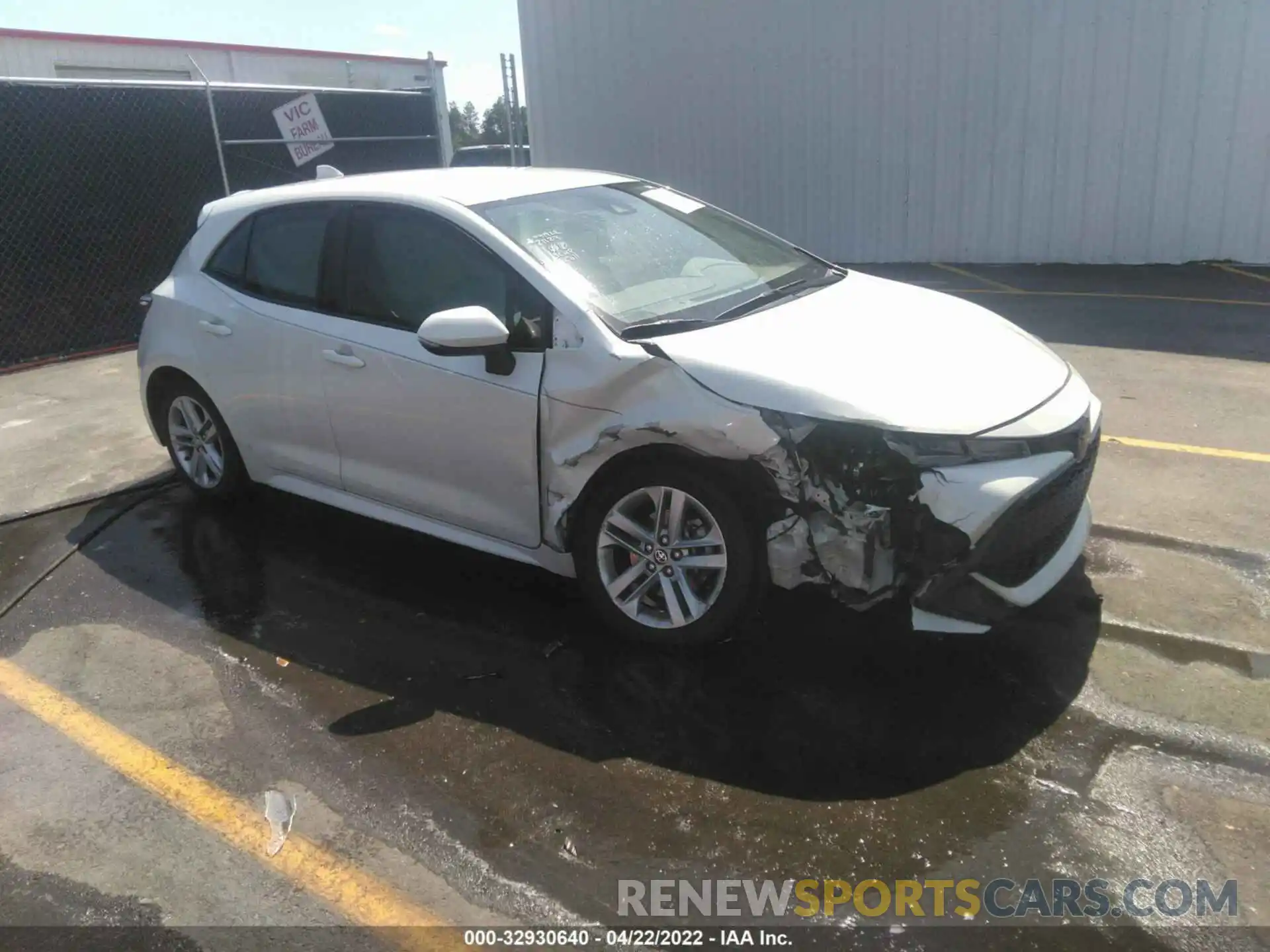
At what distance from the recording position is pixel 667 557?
3.58 metres

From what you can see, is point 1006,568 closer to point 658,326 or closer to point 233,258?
point 658,326

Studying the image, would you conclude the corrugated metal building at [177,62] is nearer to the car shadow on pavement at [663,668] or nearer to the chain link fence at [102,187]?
the chain link fence at [102,187]

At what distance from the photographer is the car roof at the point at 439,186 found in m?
4.23

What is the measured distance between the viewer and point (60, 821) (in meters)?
3.07

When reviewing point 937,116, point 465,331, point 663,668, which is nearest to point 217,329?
point 465,331

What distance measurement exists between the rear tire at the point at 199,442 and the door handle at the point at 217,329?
349 mm

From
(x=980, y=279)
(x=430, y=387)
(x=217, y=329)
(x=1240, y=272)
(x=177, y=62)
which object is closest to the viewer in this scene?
(x=430, y=387)

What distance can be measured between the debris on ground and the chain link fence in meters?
8.38

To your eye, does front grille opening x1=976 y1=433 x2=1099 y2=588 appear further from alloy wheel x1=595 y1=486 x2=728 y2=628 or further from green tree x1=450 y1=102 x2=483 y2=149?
green tree x1=450 y1=102 x2=483 y2=149

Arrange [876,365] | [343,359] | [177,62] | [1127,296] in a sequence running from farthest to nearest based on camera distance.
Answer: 1. [177,62]
2. [1127,296]
3. [343,359]
4. [876,365]

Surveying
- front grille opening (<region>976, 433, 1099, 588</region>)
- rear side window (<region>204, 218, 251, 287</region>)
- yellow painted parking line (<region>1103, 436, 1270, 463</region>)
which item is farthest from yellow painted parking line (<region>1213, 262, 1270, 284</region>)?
rear side window (<region>204, 218, 251, 287</region>)

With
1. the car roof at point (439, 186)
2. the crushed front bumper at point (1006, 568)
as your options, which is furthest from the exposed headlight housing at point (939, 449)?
the car roof at point (439, 186)

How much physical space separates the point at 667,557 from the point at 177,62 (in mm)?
26658

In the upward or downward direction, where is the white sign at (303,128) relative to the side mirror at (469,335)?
upward
